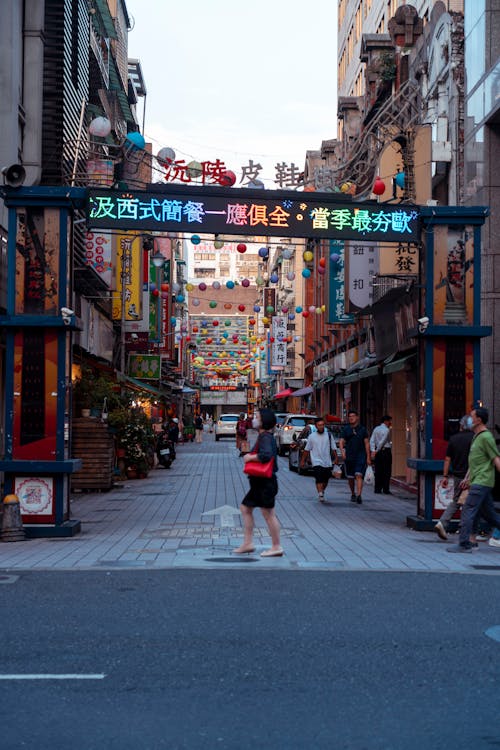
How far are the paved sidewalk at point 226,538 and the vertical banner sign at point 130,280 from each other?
12633 millimetres

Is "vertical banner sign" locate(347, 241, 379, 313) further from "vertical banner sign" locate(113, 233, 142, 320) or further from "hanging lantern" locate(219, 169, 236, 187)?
"hanging lantern" locate(219, 169, 236, 187)

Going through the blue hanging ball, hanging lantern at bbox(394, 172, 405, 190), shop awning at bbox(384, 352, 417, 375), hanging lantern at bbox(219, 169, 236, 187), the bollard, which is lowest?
the bollard

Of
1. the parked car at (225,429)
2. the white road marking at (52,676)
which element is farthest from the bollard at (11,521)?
the parked car at (225,429)

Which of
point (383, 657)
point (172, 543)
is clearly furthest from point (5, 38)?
point (383, 657)

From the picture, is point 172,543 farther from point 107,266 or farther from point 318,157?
point 318,157

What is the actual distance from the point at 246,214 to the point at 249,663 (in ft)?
31.7

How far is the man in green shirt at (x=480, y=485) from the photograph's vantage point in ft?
43.2

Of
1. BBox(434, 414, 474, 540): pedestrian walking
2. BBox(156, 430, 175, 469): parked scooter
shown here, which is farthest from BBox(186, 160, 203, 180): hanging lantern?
BBox(156, 430, 175, 469): parked scooter

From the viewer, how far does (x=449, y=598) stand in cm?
962

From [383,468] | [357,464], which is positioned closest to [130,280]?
[383,468]

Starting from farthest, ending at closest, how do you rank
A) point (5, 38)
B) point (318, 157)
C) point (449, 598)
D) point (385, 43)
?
point (318, 157) → point (385, 43) → point (5, 38) → point (449, 598)

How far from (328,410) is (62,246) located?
148 feet

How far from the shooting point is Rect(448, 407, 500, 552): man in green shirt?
519 inches

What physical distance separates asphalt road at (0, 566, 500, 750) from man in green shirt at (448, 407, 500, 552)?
2536 millimetres
